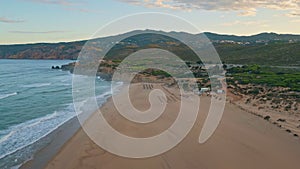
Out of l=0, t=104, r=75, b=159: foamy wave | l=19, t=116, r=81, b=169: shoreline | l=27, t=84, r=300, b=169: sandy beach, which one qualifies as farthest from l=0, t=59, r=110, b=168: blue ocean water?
l=27, t=84, r=300, b=169: sandy beach

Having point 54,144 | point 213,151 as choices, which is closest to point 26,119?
point 54,144

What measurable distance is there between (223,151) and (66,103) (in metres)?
20.6

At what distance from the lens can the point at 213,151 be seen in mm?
13312

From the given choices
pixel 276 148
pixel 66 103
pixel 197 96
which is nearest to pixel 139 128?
pixel 276 148

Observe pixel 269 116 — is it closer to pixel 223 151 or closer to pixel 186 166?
pixel 223 151

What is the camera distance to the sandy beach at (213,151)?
1202 centimetres

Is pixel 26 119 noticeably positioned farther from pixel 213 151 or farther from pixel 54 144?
pixel 213 151

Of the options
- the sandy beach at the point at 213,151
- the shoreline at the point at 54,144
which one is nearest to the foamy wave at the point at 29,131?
the shoreline at the point at 54,144

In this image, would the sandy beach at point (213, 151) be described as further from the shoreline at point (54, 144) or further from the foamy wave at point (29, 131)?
the foamy wave at point (29, 131)

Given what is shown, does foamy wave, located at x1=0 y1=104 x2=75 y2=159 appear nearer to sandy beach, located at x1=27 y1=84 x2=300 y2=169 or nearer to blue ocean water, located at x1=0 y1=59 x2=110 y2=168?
blue ocean water, located at x1=0 y1=59 x2=110 y2=168

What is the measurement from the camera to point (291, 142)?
1396 cm

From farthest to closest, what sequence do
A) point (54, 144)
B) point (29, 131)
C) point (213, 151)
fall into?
point (29, 131) < point (54, 144) < point (213, 151)

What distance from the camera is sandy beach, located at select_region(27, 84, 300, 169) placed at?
1202 centimetres

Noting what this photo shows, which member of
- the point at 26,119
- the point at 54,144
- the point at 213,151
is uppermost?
the point at 213,151
